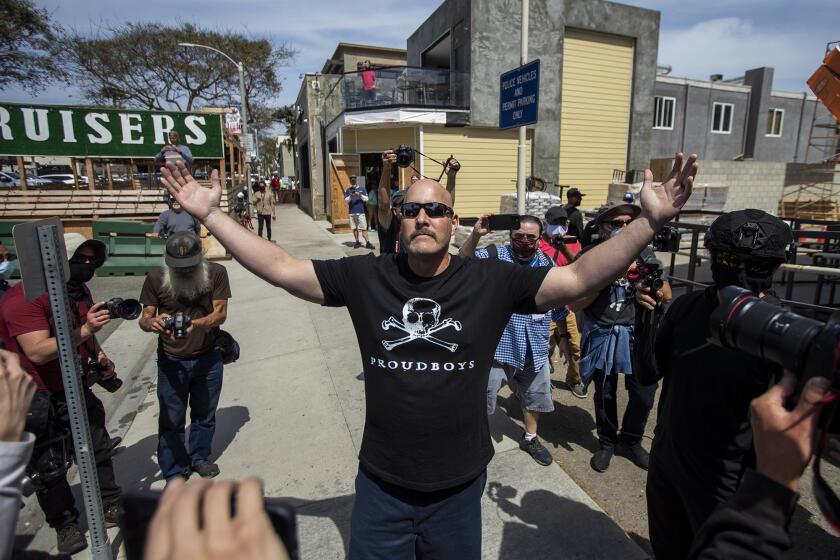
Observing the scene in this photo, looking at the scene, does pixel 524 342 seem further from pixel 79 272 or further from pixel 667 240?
pixel 79 272

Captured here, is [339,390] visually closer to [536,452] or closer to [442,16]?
[536,452]

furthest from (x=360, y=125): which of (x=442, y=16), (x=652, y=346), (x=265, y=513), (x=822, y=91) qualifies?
(x=265, y=513)

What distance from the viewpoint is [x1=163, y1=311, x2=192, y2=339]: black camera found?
124 inches

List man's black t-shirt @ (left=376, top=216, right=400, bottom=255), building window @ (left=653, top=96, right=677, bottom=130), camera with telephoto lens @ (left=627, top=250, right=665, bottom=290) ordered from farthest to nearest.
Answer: building window @ (left=653, top=96, right=677, bottom=130) < man's black t-shirt @ (left=376, top=216, right=400, bottom=255) < camera with telephoto lens @ (left=627, top=250, right=665, bottom=290)

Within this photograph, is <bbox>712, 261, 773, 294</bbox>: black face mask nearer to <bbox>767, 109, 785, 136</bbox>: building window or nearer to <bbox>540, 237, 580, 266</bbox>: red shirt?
<bbox>540, 237, 580, 266</bbox>: red shirt

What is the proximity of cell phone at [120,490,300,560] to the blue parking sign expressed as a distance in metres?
5.21

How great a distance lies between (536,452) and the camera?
3598 mm

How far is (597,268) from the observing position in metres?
1.78

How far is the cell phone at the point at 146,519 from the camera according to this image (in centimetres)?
79

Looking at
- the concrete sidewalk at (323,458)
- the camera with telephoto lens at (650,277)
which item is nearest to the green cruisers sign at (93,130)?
the concrete sidewalk at (323,458)

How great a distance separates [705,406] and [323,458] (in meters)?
2.77

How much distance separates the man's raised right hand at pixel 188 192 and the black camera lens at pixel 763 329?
6.17 feet

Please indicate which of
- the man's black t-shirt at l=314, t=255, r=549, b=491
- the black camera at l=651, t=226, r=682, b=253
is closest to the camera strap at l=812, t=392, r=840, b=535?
the man's black t-shirt at l=314, t=255, r=549, b=491

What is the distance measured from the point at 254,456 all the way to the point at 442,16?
16903 mm
